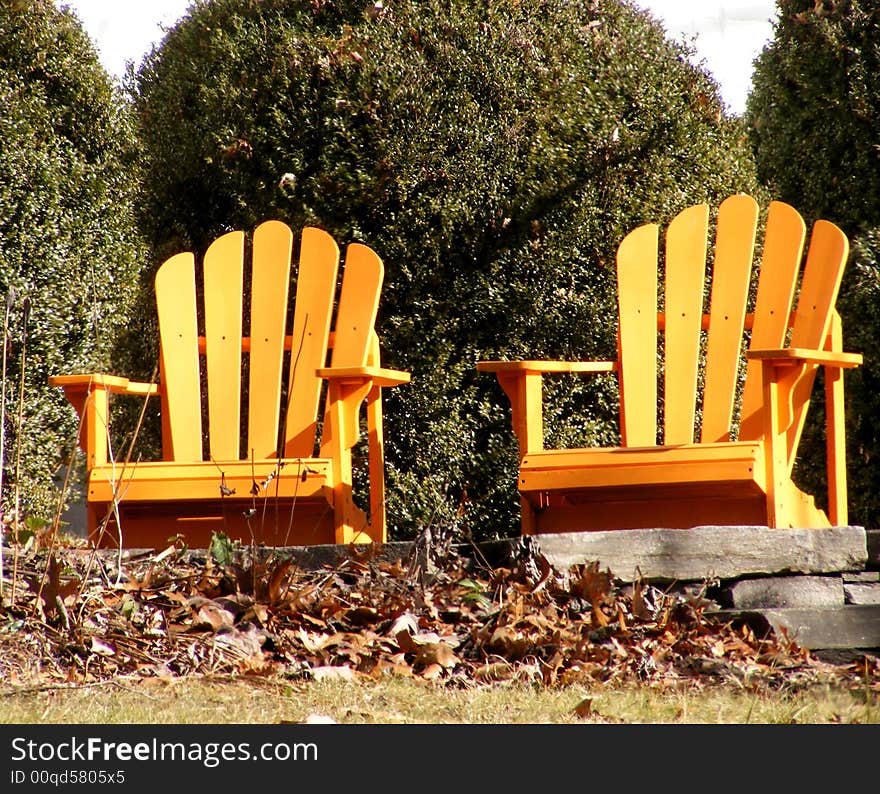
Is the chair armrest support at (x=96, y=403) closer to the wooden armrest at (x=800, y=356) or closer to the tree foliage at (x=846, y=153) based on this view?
the wooden armrest at (x=800, y=356)

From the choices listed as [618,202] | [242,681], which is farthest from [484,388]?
[242,681]

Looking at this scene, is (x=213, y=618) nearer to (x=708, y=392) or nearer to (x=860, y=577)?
(x=860, y=577)

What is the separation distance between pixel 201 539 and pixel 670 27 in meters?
3.37

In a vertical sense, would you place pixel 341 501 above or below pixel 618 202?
below

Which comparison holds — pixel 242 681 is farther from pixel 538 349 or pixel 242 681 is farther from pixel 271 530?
pixel 538 349

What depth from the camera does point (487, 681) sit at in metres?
2.40

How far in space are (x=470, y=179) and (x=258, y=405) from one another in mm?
1558

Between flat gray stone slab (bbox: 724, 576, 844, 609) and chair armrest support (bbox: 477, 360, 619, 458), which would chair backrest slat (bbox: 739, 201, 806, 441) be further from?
flat gray stone slab (bbox: 724, 576, 844, 609)

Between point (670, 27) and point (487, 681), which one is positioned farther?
point (670, 27)

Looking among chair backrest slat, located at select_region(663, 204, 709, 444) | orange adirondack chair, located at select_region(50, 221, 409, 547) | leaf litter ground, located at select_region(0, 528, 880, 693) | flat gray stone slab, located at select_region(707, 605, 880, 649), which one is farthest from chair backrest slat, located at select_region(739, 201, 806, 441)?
orange adirondack chair, located at select_region(50, 221, 409, 547)

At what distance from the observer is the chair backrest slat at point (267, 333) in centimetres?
387

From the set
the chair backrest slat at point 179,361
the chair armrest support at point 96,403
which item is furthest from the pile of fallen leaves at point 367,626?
the chair backrest slat at point 179,361

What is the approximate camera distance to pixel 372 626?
8.58ft
